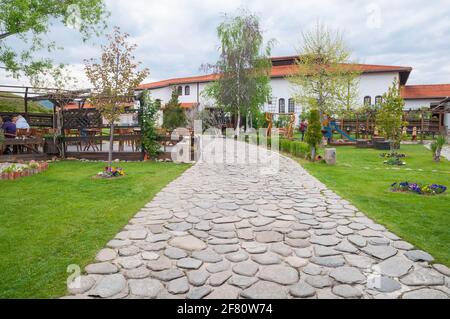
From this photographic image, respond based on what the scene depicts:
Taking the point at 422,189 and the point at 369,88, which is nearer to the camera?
the point at 422,189

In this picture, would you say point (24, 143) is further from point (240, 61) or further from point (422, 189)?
point (240, 61)

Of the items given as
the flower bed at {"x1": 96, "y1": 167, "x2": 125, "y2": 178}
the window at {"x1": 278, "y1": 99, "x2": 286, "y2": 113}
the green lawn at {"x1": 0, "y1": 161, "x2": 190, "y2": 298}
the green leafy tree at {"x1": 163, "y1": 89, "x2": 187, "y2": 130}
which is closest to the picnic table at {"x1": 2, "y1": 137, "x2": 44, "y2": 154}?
the green lawn at {"x1": 0, "y1": 161, "x2": 190, "y2": 298}

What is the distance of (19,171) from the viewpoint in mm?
8547

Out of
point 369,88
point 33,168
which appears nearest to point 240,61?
point 369,88

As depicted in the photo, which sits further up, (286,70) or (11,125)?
(286,70)

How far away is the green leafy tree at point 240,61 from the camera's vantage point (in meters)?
25.8

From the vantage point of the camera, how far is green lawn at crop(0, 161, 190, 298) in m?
3.07

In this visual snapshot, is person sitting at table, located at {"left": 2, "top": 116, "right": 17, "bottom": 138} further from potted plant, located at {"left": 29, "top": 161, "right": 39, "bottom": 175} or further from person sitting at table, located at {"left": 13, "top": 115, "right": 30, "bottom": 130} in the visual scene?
potted plant, located at {"left": 29, "top": 161, "right": 39, "bottom": 175}

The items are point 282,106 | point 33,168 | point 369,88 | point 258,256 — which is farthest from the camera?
point 282,106

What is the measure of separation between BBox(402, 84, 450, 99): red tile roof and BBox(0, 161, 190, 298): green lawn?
3722cm

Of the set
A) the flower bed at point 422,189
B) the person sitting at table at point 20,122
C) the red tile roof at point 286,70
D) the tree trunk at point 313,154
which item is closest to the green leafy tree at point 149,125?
the person sitting at table at point 20,122

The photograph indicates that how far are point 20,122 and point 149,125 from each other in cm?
616
